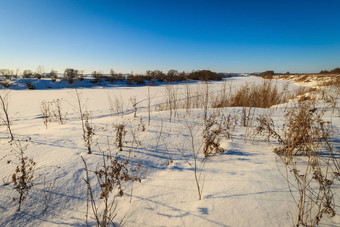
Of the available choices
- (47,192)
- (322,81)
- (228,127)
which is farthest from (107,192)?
(322,81)

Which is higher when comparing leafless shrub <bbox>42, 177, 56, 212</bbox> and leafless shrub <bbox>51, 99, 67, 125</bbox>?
leafless shrub <bbox>51, 99, 67, 125</bbox>

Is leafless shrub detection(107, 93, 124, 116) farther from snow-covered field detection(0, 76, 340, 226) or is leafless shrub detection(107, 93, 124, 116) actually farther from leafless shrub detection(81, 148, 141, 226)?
leafless shrub detection(81, 148, 141, 226)

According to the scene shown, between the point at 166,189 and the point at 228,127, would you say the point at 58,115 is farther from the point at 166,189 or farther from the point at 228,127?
the point at 228,127

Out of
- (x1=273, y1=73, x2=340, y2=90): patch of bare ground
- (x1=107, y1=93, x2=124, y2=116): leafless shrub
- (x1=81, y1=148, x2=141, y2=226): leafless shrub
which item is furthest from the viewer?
(x1=273, y1=73, x2=340, y2=90): patch of bare ground

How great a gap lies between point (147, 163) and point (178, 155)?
0.47m

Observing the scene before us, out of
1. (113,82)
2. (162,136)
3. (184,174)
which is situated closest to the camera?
(184,174)

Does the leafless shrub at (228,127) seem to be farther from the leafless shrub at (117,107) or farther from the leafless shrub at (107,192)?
the leafless shrub at (117,107)

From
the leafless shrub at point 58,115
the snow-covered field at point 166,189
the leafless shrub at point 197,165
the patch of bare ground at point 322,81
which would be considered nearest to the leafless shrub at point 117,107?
the leafless shrub at point 58,115

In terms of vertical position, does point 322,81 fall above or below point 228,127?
above

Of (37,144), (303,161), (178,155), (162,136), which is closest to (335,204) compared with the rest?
(303,161)

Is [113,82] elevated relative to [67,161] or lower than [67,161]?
elevated

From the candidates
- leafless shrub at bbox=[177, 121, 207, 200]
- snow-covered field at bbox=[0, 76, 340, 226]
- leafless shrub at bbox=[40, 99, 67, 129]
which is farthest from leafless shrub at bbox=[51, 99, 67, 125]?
leafless shrub at bbox=[177, 121, 207, 200]

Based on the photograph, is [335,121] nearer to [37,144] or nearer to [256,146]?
[256,146]

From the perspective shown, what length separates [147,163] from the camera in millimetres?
2018
